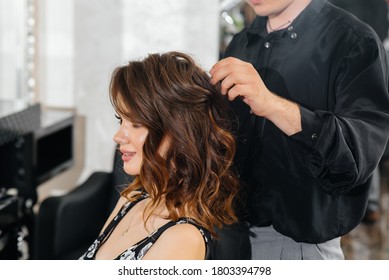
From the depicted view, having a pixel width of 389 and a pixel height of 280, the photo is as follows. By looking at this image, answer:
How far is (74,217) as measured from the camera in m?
2.09

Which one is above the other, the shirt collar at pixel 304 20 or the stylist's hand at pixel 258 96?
the shirt collar at pixel 304 20

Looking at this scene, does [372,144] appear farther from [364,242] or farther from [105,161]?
[364,242]

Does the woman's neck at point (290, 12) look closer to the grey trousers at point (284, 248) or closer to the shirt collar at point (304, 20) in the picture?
the shirt collar at point (304, 20)

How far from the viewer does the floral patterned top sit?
4.32 feet

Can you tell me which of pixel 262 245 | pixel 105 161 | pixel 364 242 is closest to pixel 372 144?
pixel 262 245

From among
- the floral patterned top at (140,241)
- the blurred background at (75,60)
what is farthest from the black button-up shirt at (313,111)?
the blurred background at (75,60)

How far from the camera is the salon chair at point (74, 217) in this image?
2045 mm

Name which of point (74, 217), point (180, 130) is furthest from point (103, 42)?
point (180, 130)

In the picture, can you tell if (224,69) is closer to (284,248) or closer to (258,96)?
(258,96)

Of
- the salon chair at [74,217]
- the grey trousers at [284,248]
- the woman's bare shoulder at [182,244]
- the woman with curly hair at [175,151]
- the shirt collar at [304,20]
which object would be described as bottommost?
the salon chair at [74,217]

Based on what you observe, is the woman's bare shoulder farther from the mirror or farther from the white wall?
the mirror

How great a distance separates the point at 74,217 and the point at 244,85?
99 centimetres

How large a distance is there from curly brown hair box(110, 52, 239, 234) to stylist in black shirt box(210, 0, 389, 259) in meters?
0.06

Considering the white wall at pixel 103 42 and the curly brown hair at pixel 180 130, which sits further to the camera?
the white wall at pixel 103 42
